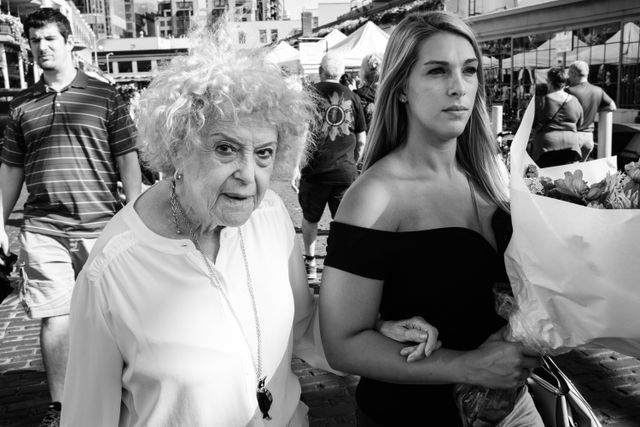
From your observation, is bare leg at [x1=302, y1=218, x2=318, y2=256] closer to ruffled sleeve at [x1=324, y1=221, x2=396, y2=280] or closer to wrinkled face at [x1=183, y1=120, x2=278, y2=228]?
ruffled sleeve at [x1=324, y1=221, x2=396, y2=280]

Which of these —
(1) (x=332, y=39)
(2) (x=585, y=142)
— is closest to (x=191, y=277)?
(2) (x=585, y=142)

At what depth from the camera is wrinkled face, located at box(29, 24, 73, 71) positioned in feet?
11.9

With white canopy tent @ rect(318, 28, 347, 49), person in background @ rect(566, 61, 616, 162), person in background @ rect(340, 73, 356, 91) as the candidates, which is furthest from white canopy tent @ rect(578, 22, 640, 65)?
person in background @ rect(340, 73, 356, 91)

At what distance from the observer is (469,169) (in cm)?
209

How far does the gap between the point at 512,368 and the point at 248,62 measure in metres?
1.04

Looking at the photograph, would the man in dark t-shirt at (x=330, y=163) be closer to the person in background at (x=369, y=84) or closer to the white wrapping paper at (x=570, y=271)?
the person in background at (x=369, y=84)

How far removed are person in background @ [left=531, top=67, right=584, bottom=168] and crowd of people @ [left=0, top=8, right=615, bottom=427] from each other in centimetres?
636

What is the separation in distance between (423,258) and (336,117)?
4434 millimetres

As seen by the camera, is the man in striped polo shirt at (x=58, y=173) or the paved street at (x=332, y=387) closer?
the man in striped polo shirt at (x=58, y=173)

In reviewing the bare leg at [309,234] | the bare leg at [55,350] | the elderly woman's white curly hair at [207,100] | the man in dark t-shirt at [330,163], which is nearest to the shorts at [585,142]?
the man in dark t-shirt at [330,163]

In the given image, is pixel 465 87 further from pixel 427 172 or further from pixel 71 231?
pixel 71 231

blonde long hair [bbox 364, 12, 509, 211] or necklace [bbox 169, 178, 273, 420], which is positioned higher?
blonde long hair [bbox 364, 12, 509, 211]

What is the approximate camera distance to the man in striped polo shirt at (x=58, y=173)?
136 inches

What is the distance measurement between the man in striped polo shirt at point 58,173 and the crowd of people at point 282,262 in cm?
188
